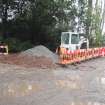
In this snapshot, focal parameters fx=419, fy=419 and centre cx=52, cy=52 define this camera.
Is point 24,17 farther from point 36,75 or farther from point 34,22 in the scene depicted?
point 36,75

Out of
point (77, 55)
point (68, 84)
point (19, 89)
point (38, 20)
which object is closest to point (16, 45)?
point (38, 20)

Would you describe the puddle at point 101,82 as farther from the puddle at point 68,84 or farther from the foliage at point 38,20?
the foliage at point 38,20

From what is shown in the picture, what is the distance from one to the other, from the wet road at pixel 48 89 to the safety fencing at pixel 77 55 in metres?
5.70

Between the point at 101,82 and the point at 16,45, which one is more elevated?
the point at 101,82

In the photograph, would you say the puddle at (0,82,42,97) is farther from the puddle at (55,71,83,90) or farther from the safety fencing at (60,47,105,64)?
the safety fencing at (60,47,105,64)

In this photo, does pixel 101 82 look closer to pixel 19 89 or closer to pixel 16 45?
pixel 19 89

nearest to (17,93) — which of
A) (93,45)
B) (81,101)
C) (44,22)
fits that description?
(81,101)

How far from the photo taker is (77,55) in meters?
30.0

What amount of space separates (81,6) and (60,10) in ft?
14.7

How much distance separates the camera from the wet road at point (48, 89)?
43.0 feet

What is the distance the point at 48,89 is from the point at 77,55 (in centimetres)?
1423

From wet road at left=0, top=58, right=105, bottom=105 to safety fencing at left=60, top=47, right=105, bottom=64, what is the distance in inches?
224

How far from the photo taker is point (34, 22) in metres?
41.9

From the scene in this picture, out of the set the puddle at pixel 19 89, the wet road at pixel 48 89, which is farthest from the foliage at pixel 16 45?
the puddle at pixel 19 89
